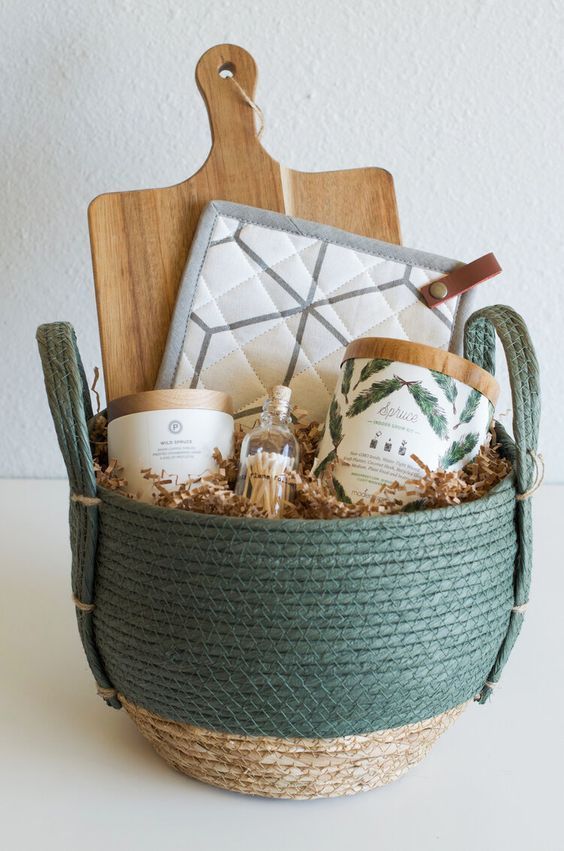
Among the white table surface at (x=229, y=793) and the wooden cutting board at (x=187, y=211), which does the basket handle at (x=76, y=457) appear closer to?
the white table surface at (x=229, y=793)

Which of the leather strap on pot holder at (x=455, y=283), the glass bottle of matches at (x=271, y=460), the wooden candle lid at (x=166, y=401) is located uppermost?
the leather strap on pot holder at (x=455, y=283)

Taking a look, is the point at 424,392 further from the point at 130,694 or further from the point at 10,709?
the point at 10,709

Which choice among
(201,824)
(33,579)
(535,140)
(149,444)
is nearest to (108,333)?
(149,444)

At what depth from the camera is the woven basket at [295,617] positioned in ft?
1.71

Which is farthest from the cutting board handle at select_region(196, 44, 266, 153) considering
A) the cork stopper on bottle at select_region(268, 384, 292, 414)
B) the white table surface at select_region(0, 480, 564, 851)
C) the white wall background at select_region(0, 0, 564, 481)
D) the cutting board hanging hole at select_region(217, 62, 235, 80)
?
the white table surface at select_region(0, 480, 564, 851)

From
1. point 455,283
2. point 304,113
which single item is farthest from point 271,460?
point 304,113

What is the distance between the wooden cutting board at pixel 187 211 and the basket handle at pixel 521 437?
0.92ft

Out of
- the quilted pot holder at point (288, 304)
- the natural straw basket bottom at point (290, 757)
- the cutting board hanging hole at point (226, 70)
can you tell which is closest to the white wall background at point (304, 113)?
the cutting board hanging hole at point (226, 70)

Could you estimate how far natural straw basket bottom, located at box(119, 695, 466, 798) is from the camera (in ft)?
1.84

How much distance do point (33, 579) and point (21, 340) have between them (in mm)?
358

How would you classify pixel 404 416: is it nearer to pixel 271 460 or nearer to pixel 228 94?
pixel 271 460

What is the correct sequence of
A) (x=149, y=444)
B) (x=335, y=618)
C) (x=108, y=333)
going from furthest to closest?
Answer: (x=108, y=333) → (x=149, y=444) → (x=335, y=618)

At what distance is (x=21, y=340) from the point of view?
1164mm

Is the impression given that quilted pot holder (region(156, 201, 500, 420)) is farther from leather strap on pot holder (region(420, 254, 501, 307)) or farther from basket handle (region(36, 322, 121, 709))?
basket handle (region(36, 322, 121, 709))
